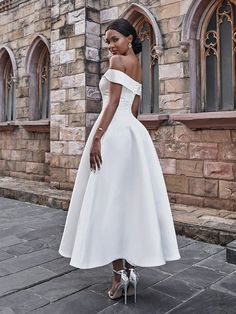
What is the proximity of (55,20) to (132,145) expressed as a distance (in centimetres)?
480

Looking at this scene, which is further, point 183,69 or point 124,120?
point 183,69

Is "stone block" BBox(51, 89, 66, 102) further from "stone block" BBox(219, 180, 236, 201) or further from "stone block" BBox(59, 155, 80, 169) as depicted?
"stone block" BBox(219, 180, 236, 201)

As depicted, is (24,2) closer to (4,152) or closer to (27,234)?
(4,152)

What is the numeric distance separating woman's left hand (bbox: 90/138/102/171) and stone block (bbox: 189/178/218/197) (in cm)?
281

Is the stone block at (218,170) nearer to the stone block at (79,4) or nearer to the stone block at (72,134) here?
the stone block at (72,134)

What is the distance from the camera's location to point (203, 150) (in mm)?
4848

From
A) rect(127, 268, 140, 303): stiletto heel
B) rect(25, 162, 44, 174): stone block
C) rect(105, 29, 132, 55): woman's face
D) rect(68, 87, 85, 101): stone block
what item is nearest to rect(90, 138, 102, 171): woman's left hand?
rect(105, 29, 132, 55): woman's face

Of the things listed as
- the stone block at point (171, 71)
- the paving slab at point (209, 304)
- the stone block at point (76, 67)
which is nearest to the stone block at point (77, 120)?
the stone block at point (76, 67)

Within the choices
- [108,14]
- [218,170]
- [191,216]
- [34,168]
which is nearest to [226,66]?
[218,170]

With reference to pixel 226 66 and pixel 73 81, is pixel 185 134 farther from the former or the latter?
pixel 73 81

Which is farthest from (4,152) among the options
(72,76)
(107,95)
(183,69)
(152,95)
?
(107,95)

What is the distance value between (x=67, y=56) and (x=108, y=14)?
1.01 m

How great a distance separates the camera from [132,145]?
7.96 feet

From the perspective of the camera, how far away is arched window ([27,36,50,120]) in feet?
24.6
